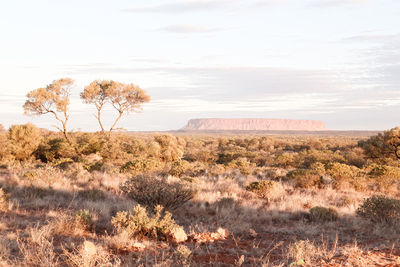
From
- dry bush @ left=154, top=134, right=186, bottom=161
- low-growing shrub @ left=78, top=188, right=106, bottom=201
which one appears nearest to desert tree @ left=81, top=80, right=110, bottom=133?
dry bush @ left=154, top=134, right=186, bottom=161

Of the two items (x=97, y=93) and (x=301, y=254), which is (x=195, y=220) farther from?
(x=97, y=93)

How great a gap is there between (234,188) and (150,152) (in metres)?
15.1

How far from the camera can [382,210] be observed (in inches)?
309

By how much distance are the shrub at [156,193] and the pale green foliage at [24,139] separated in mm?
16252

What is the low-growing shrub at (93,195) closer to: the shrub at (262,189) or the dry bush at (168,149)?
the shrub at (262,189)

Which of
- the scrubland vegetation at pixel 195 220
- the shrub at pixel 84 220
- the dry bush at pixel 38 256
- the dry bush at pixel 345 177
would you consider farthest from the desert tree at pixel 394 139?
the dry bush at pixel 38 256

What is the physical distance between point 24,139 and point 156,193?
692 inches

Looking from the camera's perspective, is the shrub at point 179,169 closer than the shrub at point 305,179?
No

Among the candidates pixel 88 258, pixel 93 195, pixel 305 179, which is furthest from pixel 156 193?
pixel 305 179

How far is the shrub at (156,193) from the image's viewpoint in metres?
8.35

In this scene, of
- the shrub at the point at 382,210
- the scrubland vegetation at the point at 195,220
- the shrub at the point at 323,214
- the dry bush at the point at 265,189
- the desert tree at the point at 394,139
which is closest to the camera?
the scrubland vegetation at the point at 195,220

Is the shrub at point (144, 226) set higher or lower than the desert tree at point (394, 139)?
lower

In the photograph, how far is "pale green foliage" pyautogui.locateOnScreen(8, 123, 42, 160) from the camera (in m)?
21.7

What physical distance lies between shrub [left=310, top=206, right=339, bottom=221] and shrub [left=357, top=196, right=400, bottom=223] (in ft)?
1.94
